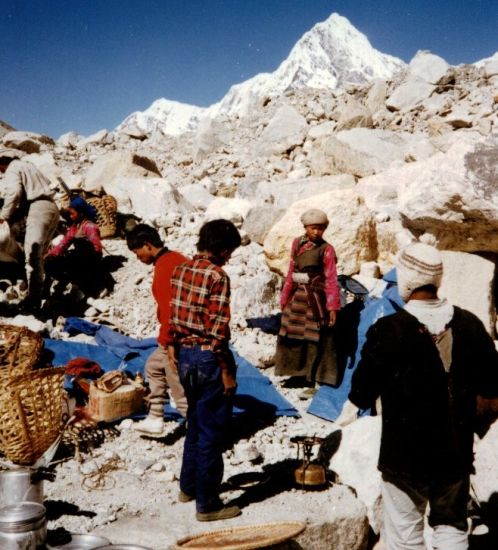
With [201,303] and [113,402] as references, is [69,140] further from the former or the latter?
[201,303]

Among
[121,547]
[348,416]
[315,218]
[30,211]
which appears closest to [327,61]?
[30,211]

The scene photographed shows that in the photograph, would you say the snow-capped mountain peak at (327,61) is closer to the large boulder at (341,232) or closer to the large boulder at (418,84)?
the large boulder at (418,84)

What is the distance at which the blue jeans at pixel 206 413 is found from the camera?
310 cm

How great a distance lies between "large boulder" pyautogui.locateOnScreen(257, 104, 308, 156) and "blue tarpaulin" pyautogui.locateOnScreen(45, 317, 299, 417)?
968 centimetres

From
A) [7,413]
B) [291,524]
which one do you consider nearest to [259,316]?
[7,413]

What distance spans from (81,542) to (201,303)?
4.81ft

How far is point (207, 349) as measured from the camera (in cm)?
309

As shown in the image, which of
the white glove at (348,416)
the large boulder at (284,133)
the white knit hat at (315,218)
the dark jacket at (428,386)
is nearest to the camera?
the dark jacket at (428,386)

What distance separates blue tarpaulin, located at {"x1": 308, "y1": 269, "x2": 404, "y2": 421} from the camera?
542 centimetres

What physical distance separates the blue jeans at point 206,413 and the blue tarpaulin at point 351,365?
236 cm

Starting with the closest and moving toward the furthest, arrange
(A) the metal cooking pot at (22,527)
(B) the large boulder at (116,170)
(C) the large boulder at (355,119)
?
(A) the metal cooking pot at (22,527) → (B) the large boulder at (116,170) → (C) the large boulder at (355,119)

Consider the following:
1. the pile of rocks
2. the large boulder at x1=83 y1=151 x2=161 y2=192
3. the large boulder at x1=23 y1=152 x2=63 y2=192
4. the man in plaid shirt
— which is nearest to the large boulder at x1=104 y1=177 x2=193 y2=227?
the pile of rocks

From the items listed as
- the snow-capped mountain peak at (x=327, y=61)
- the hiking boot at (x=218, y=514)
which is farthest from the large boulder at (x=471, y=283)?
the snow-capped mountain peak at (x=327, y=61)

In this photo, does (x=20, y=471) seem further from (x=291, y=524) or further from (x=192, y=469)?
(x=291, y=524)
